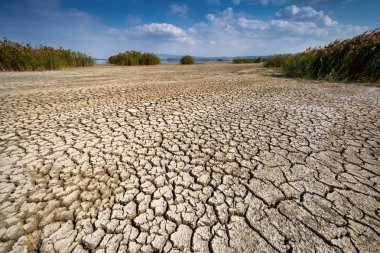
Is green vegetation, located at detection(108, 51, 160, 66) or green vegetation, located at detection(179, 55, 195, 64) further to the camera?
green vegetation, located at detection(179, 55, 195, 64)

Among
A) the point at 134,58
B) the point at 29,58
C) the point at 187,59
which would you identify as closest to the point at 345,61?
the point at 29,58

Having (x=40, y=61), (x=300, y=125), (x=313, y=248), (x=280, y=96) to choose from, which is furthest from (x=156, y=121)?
(x=40, y=61)

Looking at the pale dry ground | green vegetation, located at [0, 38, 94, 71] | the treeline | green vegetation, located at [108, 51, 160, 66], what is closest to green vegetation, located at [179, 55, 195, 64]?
green vegetation, located at [108, 51, 160, 66]

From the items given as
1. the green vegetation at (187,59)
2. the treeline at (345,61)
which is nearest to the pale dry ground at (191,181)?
the treeline at (345,61)

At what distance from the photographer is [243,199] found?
121cm

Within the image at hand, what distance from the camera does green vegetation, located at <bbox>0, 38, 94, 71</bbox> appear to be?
7.73 m

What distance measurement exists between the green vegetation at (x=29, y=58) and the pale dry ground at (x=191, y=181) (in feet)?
24.6

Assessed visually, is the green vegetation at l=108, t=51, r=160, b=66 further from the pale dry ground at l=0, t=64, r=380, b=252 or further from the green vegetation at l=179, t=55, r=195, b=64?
the pale dry ground at l=0, t=64, r=380, b=252

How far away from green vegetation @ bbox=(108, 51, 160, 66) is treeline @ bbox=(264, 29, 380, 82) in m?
11.7

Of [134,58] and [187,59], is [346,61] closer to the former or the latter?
[134,58]

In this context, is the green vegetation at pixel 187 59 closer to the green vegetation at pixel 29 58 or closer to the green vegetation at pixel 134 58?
the green vegetation at pixel 134 58

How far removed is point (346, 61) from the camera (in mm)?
5086

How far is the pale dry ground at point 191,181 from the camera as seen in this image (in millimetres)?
983

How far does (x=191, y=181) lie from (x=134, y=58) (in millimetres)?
14880
